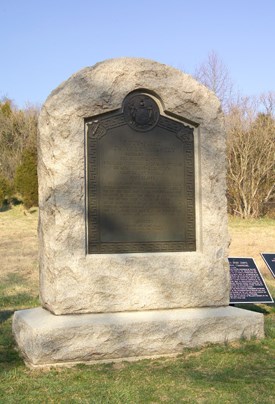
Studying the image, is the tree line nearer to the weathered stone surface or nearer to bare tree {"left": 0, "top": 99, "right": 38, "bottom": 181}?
bare tree {"left": 0, "top": 99, "right": 38, "bottom": 181}

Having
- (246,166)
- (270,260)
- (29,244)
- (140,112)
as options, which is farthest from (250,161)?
(140,112)

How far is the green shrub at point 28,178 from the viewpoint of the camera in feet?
69.4

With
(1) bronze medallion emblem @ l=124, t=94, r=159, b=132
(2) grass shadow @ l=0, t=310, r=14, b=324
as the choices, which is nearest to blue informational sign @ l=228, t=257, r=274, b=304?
(1) bronze medallion emblem @ l=124, t=94, r=159, b=132

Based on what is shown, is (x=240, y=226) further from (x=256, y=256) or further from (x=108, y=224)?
(x=108, y=224)

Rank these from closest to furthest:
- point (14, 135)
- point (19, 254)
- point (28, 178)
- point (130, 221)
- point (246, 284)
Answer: point (130, 221)
point (246, 284)
point (19, 254)
point (28, 178)
point (14, 135)

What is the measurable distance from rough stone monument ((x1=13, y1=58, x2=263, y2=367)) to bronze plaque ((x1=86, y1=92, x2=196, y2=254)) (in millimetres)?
10

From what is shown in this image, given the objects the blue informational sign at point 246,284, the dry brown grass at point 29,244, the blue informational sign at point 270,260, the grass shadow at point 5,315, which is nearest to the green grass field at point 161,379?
the grass shadow at point 5,315

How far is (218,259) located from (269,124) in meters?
17.1

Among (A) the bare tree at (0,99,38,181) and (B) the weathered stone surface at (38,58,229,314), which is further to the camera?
(A) the bare tree at (0,99,38,181)

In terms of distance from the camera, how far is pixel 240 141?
21.4 metres

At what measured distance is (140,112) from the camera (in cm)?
530

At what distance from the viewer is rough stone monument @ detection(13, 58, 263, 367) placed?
487 centimetres

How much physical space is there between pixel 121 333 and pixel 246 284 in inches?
102

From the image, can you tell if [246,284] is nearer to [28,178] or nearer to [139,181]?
[139,181]
